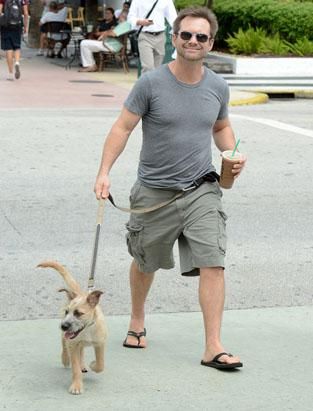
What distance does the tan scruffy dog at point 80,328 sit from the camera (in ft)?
16.6

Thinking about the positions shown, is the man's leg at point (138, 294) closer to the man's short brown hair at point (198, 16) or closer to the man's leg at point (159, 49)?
the man's short brown hair at point (198, 16)

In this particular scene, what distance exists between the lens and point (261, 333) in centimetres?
641

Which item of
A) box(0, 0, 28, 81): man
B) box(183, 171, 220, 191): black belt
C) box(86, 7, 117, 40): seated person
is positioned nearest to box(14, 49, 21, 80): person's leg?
box(0, 0, 28, 81): man

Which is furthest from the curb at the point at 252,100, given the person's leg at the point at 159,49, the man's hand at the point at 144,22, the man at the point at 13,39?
the man at the point at 13,39

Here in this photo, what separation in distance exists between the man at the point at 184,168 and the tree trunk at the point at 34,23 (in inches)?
1001

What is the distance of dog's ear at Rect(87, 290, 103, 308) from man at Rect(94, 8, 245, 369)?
709 millimetres

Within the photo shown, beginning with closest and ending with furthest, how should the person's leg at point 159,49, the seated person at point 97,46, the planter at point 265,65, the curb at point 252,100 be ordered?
the person's leg at point 159,49 → the curb at point 252,100 → the planter at point 265,65 → the seated person at point 97,46

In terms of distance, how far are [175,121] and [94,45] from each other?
61.1 feet

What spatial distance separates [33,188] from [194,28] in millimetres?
5213

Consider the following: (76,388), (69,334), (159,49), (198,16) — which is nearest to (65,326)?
(69,334)

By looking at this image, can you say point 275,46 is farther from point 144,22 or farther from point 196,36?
point 196,36

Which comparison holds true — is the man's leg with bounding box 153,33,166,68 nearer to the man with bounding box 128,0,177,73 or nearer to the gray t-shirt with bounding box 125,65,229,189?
the man with bounding box 128,0,177,73

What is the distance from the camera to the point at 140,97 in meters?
5.68

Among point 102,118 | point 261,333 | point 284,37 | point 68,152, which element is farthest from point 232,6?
point 261,333
